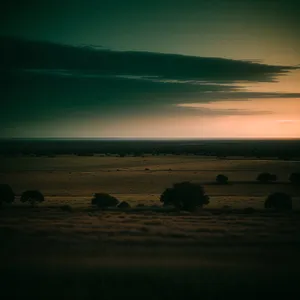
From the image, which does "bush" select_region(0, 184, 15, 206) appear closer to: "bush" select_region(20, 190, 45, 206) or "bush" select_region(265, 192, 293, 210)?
"bush" select_region(20, 190, 45, 206)

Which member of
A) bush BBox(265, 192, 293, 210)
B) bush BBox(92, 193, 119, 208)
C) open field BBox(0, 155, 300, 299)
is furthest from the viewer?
bush BBox(92, 193, 119, 208)

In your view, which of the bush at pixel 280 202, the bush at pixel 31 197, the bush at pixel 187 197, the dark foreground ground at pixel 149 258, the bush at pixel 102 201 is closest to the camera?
the dark foreground ground at pixel 149 258

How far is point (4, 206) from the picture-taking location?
33.6 metres

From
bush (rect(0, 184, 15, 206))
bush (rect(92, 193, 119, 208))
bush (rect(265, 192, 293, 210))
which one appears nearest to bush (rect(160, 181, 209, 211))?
bush (rect(92, 193, 119, 208))

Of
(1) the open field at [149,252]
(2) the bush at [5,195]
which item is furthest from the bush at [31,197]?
(1) the open field at [149,252]

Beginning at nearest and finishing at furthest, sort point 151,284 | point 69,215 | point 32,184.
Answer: point 151,284
point 69,215
point 32,184

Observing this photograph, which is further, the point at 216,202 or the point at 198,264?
the point at 216,202

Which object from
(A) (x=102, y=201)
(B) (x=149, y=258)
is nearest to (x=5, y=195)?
(A) (x=102, y=201)

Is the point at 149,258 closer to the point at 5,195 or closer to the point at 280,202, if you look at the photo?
the point at 280,202

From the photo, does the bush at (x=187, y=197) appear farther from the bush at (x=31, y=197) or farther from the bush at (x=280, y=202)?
the bush at (x=31, y=197)

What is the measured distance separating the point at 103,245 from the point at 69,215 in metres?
9.12

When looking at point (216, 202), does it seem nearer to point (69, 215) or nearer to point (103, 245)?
point (69, 215)

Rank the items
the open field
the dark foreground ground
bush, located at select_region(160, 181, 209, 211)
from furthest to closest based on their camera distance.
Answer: bush, located at select_region(160, 181, 209, 211) → the open field → the dark foreground ground

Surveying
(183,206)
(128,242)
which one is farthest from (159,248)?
(183,206)
